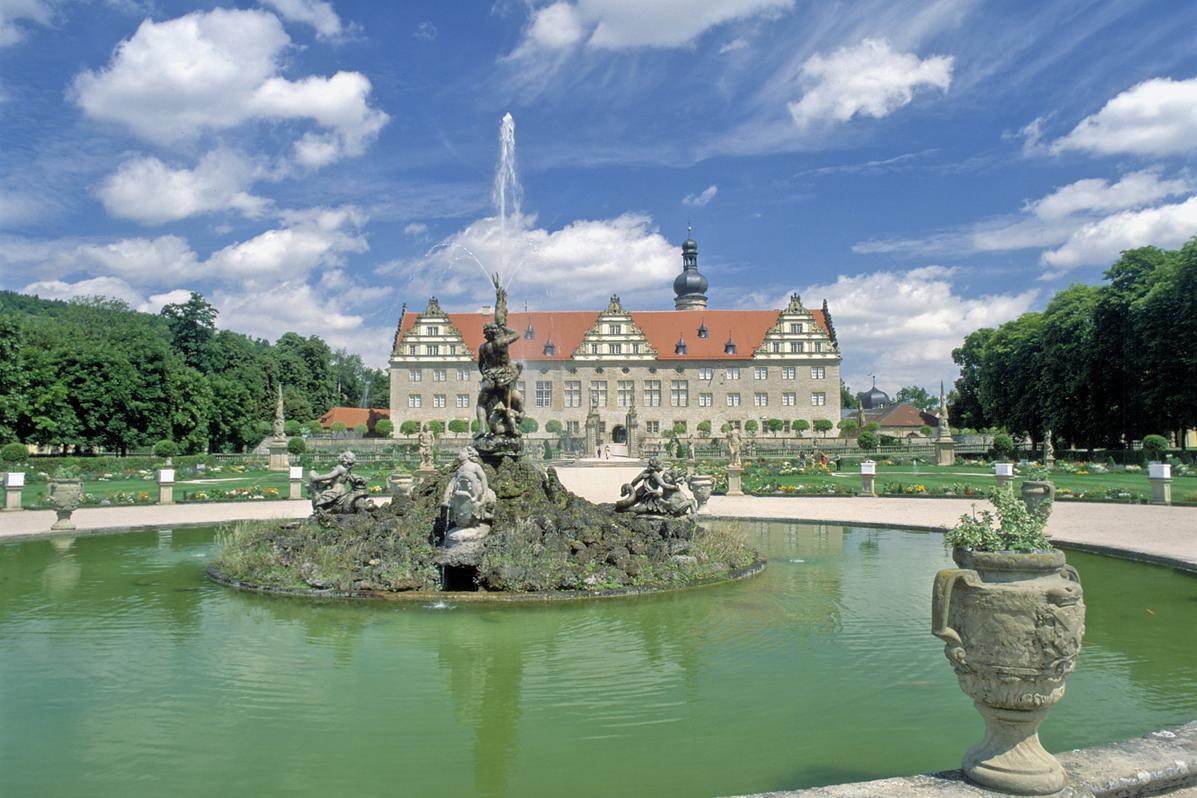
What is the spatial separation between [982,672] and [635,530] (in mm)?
8315

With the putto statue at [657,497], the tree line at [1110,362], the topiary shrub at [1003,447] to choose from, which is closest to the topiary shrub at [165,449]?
the putto statue at [657,497]

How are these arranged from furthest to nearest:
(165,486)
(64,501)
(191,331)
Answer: (191,331)
(165,486)
(64,501)

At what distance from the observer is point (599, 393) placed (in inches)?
2847

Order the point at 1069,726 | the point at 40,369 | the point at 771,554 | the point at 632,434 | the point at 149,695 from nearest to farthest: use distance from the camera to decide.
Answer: the point at 1069,726, the point at 149,695, the point at 771,554, the point at 40,369, the point at 632,434

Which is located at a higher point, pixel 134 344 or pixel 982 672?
pixel 134 344

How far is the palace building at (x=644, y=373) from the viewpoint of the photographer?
71312 millimetres

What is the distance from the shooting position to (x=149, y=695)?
259 inches

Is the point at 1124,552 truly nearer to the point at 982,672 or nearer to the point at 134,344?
the point at 982,672

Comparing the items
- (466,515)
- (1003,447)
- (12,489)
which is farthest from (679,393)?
(466,515)

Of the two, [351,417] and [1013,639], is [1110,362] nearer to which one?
[1013,639]

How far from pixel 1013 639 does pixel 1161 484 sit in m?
20.6

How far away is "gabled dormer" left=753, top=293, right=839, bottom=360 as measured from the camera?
7125 cm

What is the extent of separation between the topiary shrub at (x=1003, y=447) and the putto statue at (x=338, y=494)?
123 feet

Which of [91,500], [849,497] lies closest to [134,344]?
[91,500]
